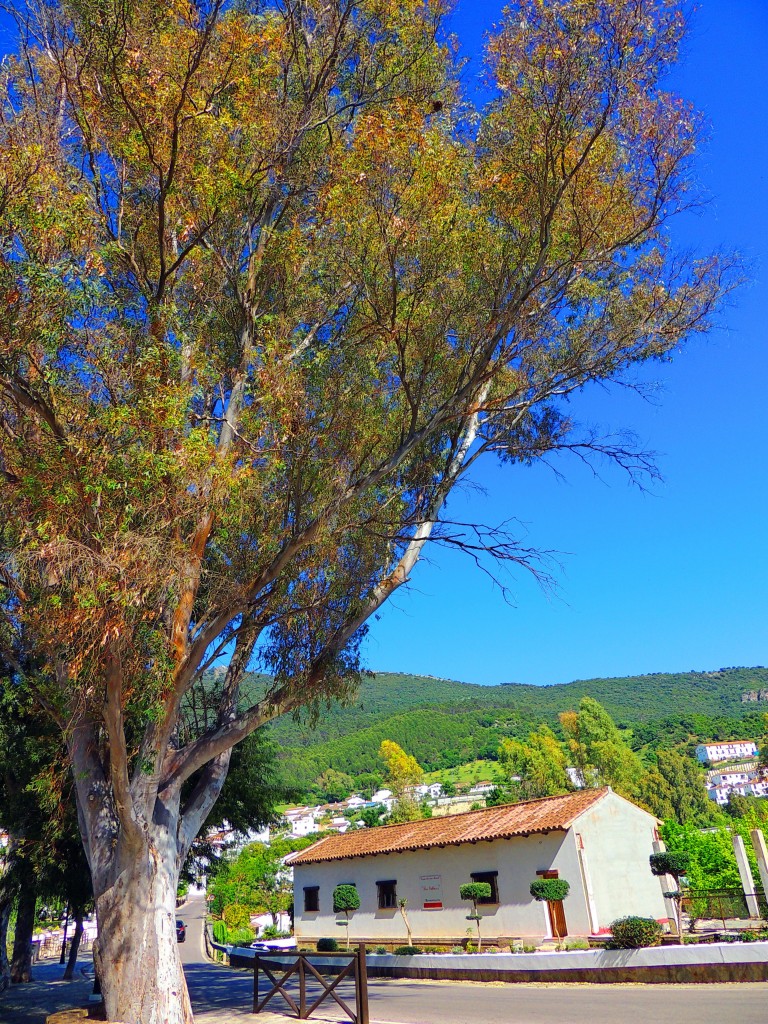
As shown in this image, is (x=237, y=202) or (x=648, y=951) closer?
(x=237, y=202)

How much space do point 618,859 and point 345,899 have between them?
8.47 m

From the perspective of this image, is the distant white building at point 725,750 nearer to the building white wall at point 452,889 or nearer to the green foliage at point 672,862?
the building white wall at point 452,889

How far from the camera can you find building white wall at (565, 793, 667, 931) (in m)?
19.0

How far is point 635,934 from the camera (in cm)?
1305

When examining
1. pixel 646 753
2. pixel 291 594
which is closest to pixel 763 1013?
pixel 291 594

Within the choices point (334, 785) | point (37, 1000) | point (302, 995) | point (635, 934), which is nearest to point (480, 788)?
point (334, 785)

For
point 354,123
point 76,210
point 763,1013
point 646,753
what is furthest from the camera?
point 646,753

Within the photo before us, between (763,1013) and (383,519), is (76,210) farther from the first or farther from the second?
(763,1013)

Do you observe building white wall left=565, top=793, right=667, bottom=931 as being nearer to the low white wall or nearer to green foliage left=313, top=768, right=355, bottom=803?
the low white wall

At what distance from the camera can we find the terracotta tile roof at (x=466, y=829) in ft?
65.7

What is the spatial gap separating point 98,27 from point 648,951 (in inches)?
608

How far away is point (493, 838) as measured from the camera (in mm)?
20516

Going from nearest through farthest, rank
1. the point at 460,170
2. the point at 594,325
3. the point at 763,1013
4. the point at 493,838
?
1. the point at 763,1013
2. the point at 460,170
3. the point at 594,325
4. the point at 493,838

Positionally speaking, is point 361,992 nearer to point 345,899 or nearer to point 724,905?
point 724,905
